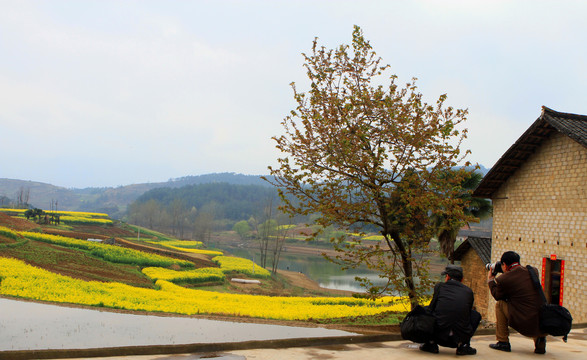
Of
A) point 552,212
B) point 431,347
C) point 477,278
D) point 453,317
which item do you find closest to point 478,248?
point 477,278

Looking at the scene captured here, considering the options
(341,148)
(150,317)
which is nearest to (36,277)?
(150,317)

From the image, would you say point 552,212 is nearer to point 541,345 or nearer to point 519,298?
point 541,345

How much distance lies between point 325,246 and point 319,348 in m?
94.9

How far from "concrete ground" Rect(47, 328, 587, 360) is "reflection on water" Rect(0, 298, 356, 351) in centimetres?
220

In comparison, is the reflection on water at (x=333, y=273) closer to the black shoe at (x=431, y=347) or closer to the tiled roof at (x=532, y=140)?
the tiled roof at (x=532, y=140)

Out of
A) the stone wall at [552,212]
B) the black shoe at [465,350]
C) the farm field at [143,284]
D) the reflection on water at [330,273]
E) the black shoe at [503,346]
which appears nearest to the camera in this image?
the black shoe at [465,350]

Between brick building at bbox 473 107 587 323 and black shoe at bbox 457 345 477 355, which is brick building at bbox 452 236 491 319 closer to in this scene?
brick building at bbox 473 107 587 323

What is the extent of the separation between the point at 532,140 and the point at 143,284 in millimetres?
19671

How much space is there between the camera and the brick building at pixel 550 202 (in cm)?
1349

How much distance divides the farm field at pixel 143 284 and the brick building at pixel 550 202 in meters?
4.76

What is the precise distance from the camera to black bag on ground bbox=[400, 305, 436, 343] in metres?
6.81

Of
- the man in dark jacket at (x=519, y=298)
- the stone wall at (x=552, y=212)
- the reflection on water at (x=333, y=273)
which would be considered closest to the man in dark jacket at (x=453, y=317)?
the man in dark jacket at (x=519, y=298)

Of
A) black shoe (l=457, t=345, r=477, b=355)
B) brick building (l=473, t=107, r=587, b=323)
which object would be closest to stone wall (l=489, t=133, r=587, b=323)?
brick building (l=473, t=107, r=587, b=323)

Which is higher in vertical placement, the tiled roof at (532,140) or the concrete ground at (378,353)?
the tiled roof at (532,140)
